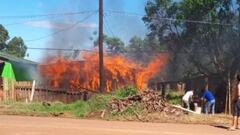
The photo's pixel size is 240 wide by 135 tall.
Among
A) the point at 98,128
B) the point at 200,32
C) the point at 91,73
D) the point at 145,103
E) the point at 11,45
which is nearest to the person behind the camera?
the point at 98,128

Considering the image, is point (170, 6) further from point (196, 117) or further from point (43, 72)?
point (196, 117)

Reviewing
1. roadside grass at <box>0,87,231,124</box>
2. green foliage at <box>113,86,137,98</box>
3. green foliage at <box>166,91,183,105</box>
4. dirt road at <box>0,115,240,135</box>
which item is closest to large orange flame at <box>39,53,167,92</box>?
green foliage at <box>166,91,183,105</box>

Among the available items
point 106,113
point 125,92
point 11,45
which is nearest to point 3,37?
point 11,45

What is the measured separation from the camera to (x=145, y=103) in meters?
20.7

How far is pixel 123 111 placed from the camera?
2009 cm

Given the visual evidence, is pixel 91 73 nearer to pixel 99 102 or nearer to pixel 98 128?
pixel 99 102

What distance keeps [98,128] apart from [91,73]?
25032 mm

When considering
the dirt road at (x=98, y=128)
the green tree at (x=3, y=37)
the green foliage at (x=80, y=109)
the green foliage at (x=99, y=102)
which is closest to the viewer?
the dirt road at (x=98, y=128)

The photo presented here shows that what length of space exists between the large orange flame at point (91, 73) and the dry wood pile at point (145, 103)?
18.6 metres

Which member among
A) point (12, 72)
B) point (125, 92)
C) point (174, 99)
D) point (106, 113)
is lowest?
point (106, 113)

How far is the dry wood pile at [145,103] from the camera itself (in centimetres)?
2044

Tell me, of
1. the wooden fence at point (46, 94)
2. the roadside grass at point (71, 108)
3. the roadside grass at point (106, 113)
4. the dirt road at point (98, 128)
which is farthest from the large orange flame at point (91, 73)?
the dirt road at point (98, 128)

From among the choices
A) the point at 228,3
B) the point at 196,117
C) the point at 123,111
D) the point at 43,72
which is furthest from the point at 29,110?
the point at 43,72

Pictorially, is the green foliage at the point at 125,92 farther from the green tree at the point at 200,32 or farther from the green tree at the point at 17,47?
the green tree at the point at 17,47
